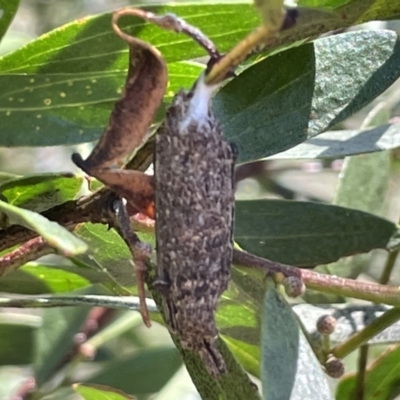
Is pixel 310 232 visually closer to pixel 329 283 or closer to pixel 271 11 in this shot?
pixel 329 283

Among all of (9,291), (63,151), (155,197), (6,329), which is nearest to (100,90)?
(155,197)

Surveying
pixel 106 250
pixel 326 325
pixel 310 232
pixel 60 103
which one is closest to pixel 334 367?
pixel 326 325

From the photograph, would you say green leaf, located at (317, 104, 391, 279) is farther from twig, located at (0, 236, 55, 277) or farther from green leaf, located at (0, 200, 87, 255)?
green leaf, located at (0, 200, 87, 255)

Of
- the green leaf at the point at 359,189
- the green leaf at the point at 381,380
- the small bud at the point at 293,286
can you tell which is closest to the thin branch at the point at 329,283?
the small bud at the point at 293,286

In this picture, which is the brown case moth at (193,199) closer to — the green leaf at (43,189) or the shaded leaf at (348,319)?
the green leaf at (43,189)

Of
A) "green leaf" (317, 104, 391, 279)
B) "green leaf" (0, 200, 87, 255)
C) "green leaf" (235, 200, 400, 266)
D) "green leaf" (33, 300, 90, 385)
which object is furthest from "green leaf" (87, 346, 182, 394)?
"green leaf" (0, 200, 87, 255)
